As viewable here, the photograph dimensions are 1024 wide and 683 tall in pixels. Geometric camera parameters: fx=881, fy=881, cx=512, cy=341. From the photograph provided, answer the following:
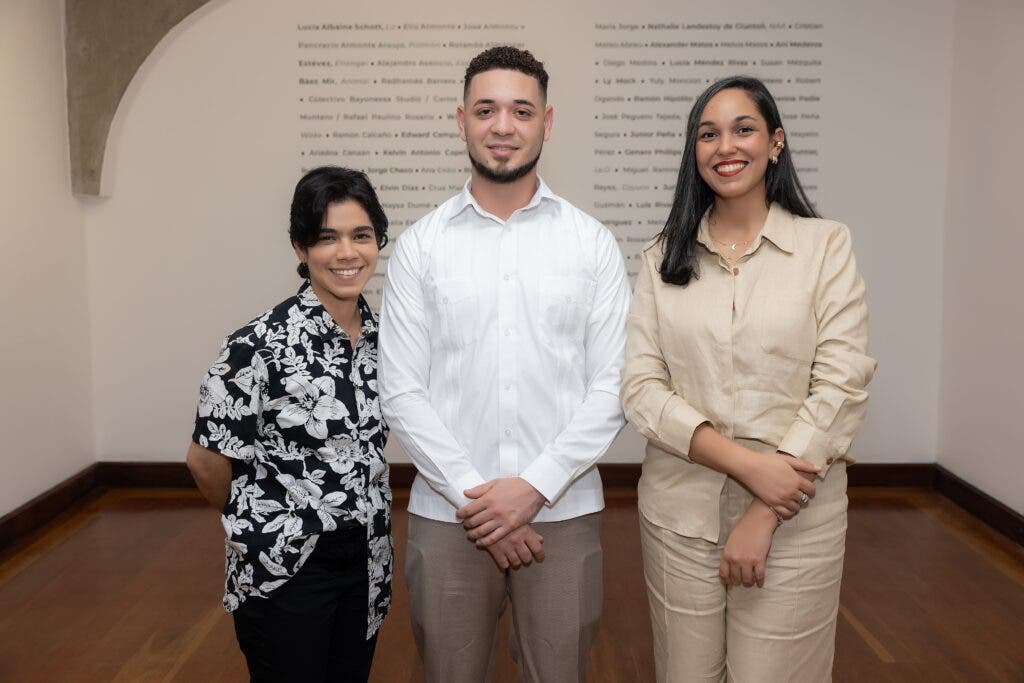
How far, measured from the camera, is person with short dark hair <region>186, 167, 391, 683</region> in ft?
5.83

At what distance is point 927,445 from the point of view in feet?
16.2

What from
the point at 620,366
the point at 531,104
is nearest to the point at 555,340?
the point at 620,366

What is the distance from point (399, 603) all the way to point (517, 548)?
5.70 feet

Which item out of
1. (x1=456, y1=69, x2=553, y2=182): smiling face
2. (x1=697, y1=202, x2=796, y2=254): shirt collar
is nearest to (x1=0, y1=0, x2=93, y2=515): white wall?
(x1=456, y1=69, x2=553, y2=182): smiling face

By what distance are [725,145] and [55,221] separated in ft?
12.8

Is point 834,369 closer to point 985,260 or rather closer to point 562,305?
point 562,305

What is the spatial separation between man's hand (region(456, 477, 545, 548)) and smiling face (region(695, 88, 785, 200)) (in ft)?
2.44

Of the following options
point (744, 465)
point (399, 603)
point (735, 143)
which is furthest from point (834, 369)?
point (399, 603)

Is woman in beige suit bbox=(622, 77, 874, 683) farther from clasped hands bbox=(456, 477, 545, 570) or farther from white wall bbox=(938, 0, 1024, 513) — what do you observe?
white wall bbox=(938, 0, 1024, 513)

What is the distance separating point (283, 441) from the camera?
1.80 m

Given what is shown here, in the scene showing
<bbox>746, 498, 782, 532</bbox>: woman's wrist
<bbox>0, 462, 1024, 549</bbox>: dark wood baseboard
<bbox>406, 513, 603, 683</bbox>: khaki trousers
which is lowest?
<bbox>0, 462, 1024, 549</bbox>: dark wood baseboard

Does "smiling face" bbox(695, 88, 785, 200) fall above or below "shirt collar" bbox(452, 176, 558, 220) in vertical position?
above

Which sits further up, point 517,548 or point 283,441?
point 283,441

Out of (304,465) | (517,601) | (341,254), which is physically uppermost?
(341,254)
